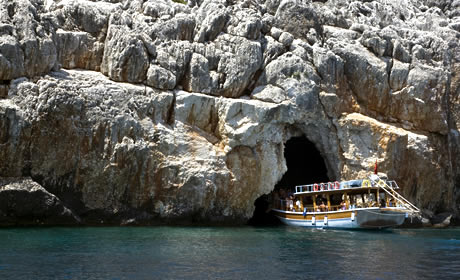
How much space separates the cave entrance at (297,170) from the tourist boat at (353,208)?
12.9 ft

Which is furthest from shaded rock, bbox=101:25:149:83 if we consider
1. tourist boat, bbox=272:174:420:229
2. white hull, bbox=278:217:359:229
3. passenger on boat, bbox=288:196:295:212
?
white hull, bbox=278:217:359:229

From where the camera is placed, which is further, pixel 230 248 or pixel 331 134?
pixel 331 134

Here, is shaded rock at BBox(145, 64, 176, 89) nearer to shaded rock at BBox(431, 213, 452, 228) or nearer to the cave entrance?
the cave entrance

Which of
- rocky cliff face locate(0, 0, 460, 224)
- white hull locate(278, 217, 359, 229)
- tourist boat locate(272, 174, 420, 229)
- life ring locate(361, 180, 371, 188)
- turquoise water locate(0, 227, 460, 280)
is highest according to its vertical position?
rocky cliff face locate(0, 0, 460, 224)

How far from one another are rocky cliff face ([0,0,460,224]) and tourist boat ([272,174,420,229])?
8.69 feet

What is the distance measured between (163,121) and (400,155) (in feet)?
60.0

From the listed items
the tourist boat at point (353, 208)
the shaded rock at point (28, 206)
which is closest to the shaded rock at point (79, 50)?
the shaded rock at point (28, 206)

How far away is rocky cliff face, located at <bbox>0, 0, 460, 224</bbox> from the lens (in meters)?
30.0

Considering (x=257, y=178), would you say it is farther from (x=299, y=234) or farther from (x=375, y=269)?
(x=375, y=269)

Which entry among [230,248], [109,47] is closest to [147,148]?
[109,47]

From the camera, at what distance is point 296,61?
120 feet

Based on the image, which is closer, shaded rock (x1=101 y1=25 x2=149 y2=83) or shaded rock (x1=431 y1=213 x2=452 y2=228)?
shaded rock (x1=101 y1=25 x2=149 y2=83)

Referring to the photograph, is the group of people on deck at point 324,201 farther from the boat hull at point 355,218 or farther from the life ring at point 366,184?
the life ring at point 366,184

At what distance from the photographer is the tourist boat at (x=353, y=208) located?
3300 cm
